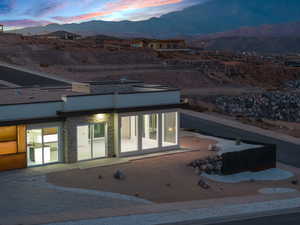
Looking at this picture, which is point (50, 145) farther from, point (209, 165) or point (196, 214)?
point (196, 214)

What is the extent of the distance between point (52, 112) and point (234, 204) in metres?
11.1

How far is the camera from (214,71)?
8912cm

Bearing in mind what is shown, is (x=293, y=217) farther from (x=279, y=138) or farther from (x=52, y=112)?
(x=279, y=138)

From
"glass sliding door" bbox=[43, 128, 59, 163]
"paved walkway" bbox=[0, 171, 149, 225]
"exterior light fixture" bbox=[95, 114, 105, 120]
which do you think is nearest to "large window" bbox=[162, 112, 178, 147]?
"exterior light fixture" bbox=[95, 114, 105, 120]

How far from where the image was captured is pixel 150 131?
30297mm

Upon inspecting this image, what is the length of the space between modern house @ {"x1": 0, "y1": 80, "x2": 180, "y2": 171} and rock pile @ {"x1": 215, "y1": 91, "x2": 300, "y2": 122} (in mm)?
31259

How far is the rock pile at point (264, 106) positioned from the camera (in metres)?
62.0

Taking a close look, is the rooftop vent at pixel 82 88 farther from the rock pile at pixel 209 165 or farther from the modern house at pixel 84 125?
the rock pile at pixel 209 165

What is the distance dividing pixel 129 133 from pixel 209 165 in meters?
4.89

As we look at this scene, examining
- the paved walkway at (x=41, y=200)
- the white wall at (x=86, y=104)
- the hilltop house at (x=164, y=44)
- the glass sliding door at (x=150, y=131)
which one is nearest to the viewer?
the paved walkway at (x=41, y=200)

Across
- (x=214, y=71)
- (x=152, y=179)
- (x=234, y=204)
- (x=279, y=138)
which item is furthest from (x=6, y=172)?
(x=214, y=71)

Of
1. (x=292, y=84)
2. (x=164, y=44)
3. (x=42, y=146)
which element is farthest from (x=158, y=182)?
(x=164, y=44)

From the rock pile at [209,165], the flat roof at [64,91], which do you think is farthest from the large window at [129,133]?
the rock pile at [209,165]

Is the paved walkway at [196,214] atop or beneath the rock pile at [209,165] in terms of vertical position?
atop
